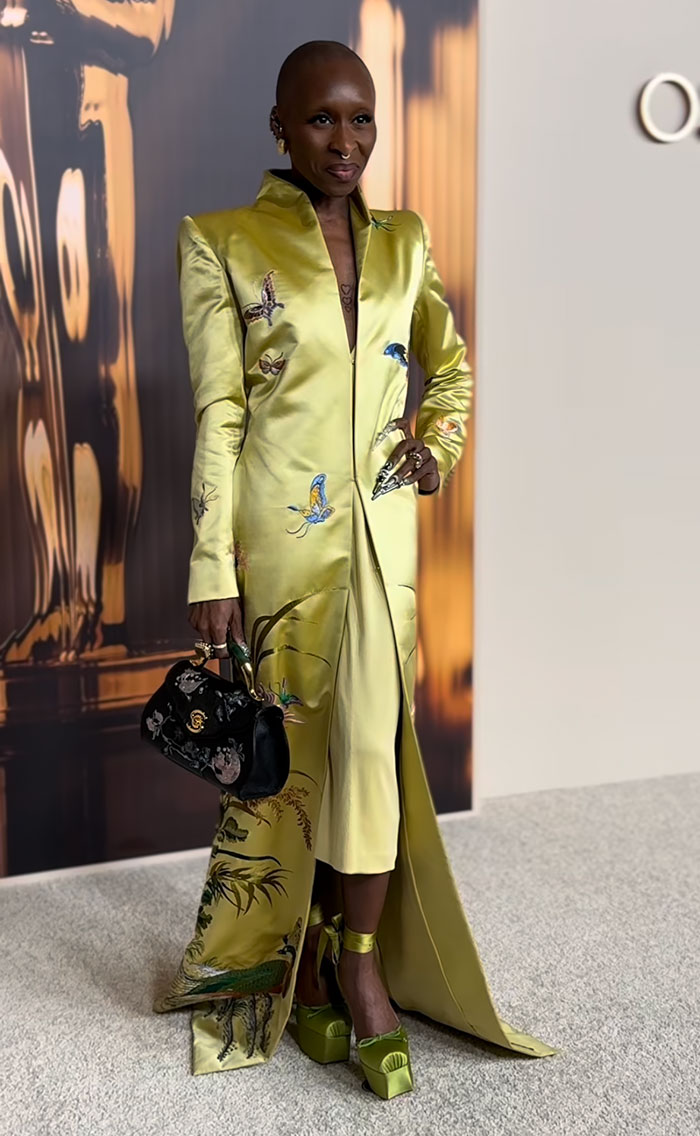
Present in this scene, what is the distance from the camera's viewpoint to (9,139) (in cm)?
214

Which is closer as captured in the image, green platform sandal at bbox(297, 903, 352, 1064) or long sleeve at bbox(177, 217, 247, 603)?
long sleeve at bbox(177, 217, 247, 603)

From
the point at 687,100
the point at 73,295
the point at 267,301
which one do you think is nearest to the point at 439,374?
the point at 267,301

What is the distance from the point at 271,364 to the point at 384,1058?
40.0 inches

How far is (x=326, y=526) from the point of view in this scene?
160 cm

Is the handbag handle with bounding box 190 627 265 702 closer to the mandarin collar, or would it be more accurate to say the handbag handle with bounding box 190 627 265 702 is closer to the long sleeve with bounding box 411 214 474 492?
the long sleeve with bounding box 411 214 474 492

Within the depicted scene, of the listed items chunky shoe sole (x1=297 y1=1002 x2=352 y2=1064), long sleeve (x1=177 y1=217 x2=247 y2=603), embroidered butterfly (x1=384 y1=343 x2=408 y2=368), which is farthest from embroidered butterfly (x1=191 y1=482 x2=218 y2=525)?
chunky shoe sole (x1=297 y1=1002 x2=352 y2=1064)

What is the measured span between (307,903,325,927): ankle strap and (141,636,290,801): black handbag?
0.28 meters

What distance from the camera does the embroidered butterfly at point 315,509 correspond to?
5.24 ft

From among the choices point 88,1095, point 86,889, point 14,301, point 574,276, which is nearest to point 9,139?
point 14,301

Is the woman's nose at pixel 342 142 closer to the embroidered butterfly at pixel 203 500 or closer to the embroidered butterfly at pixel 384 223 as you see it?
the embroidered butterfly at pixel 384 223

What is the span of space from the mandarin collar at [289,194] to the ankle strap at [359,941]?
106cm

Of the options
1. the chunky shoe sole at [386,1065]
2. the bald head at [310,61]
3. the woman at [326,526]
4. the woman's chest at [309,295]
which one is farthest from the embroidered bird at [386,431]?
the chunky shoe sole at [386,1065]

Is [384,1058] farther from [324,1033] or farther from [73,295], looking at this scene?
[73,295]

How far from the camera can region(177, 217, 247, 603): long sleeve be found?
1.60 metres
